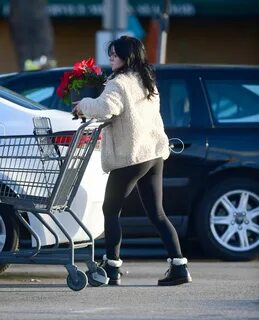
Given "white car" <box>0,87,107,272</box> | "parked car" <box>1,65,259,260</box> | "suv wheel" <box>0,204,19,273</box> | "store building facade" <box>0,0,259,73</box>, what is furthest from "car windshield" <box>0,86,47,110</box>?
"store building facade" <box>0,0,259,73</box>

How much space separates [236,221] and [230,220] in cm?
5

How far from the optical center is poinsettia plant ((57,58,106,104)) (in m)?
8.67

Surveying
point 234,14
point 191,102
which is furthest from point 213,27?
point 191,102

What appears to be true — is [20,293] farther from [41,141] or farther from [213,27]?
[213,27]

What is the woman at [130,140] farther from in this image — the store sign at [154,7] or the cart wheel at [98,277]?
the store sign at [154,7]

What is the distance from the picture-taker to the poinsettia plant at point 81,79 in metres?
8.67

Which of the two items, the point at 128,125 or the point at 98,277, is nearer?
the point at 128,125

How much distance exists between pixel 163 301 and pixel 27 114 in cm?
185

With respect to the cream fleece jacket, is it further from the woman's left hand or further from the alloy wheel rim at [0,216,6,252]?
the alloy wheel rim at [0,216,6,252]

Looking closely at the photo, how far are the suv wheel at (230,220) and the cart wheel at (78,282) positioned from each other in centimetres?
240

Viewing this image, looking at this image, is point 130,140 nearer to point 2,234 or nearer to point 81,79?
point 81,79

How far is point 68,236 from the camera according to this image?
332 inches

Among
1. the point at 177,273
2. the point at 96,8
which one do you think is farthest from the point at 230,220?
the point at 96,8

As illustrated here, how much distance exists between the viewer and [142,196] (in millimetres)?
8758
